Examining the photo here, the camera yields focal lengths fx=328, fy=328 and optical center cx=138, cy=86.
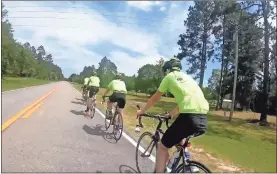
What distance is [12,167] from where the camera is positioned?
227 inches

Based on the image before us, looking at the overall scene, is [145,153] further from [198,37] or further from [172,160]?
[198,37]

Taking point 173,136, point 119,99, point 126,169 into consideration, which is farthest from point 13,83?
point 173,136

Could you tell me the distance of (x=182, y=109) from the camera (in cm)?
462

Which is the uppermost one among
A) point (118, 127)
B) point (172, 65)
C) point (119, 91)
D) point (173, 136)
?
point (172, 65)

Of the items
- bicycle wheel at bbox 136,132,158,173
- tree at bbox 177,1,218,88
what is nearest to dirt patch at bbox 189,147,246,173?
bicycle wheel at bbox 136,132,158,173

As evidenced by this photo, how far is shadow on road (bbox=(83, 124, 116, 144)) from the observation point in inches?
378

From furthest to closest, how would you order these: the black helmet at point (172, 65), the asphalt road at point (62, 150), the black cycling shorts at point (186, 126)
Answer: the asphalt road at point (62, 150), the black helmet at point (172, 65), the black cycling shorts at point (186, 126)

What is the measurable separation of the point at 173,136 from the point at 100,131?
6.51 m

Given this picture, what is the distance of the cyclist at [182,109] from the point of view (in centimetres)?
457

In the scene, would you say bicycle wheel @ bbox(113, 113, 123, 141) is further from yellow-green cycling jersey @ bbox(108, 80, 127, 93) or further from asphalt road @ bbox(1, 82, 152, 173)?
yellow-green cycling jersey @ bbox(108, 80, 127, 93)

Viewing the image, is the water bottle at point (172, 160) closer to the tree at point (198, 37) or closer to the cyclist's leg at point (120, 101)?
the cyclist's leg at point (120, 101)

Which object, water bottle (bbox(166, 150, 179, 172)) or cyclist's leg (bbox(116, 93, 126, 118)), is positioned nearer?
water bottle (bbox(166, 150, 179, 172))

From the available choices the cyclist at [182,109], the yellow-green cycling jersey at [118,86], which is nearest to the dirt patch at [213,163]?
the yellow-green cycling jersey at [118,86]

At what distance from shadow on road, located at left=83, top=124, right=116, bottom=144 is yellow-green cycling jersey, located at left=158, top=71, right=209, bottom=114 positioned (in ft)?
15.7
